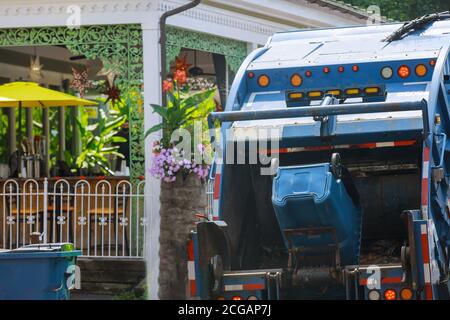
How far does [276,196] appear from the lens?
919cm

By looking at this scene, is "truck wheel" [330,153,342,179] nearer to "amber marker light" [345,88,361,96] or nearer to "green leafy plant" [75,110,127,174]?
"amber marker light" [345,88,361,96]

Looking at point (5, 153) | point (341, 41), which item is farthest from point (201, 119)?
point (5, 153)

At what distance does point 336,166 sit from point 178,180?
4.87m

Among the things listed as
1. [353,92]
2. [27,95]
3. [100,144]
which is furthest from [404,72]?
[100,144]

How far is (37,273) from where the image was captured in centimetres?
1038

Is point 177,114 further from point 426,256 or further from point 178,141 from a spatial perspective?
point 426,256

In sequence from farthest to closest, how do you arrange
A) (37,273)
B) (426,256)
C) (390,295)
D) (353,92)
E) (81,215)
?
(81,215), (37,273), (353,92), (390,295), (426,256)

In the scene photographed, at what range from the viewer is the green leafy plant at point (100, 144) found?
22.4 metres

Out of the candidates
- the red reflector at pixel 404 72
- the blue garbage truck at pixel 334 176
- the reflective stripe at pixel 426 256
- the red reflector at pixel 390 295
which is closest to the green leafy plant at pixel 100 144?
the blue garbage truck at pixel 334 176

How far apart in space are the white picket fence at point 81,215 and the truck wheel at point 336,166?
19.3ft

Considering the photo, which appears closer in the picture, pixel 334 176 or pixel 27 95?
pixel 334 176

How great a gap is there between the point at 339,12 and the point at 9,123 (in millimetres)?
6451

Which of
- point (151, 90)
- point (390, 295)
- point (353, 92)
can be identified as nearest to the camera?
point (390, 295)

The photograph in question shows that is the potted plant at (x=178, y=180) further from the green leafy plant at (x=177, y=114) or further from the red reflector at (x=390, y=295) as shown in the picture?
the red reflector at (x=390, y=295)
